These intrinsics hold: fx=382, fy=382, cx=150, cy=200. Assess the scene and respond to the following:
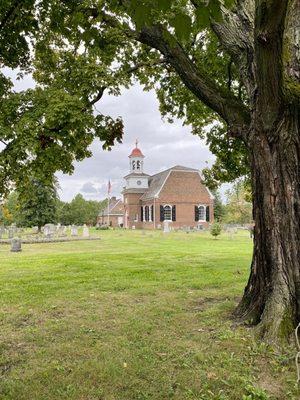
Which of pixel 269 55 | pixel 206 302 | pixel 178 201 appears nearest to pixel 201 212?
pixel 178 201

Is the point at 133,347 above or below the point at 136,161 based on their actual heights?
below

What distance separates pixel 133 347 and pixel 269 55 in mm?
4039

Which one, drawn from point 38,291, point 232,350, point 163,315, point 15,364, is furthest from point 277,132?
point 38,291

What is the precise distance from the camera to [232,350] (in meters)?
5.03

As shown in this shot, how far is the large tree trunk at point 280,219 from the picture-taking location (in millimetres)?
5262

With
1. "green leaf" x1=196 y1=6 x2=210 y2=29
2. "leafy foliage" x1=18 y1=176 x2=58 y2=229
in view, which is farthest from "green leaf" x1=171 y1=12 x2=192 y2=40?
"leafy foliage" x1=18 y1=176 x2=58 y2=229

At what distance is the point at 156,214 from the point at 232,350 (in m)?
49.9

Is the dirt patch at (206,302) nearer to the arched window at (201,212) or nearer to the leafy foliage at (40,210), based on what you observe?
the leafy foliage at (40,210)

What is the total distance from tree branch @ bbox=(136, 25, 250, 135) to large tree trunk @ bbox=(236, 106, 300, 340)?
0.73 metres

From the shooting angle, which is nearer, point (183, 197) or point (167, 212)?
point (167, 212)

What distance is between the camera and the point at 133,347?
5152 millimetres

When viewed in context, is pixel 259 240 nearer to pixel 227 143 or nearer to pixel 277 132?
pixel 277 132

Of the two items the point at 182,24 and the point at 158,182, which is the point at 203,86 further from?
the point at 158,182

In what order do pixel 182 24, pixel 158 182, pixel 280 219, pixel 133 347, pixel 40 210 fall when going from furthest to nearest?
pixel 158 182 < pixel 40 210 < pixel 280 219 < pixel 133 347 < pixel 182 24
